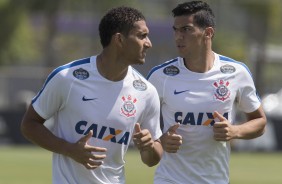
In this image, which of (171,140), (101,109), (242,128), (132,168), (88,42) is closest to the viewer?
(101,109)

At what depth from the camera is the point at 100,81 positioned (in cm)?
865

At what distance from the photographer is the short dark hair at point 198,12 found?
9680 millimetres

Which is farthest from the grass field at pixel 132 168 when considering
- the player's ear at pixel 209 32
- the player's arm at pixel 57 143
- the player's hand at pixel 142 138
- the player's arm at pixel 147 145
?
the player's hand at pixel 142 138

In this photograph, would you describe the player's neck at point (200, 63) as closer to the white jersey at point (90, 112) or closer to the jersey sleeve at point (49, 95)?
the white jersey at point (90, 112)

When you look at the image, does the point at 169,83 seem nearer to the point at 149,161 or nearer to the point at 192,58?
the point at 192,58

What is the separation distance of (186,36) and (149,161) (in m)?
1.45

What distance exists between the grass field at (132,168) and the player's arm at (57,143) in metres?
11.6

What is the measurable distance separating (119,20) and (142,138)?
3.33ft

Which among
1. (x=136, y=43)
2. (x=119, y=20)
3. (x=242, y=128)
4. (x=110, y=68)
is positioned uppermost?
(x=119, y=20)

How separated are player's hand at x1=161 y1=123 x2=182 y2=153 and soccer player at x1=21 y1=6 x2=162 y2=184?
0.40 metres

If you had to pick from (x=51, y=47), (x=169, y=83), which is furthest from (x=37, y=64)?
(x=169, y=83)

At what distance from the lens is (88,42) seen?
214ft

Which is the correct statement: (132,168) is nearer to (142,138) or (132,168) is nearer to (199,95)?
(199,95)

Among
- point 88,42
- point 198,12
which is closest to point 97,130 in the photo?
point 198,12
